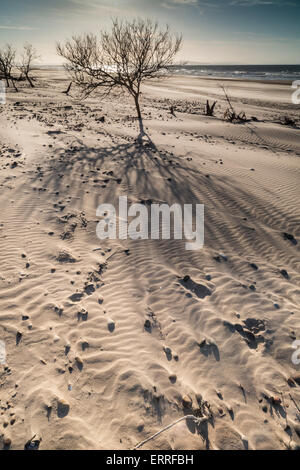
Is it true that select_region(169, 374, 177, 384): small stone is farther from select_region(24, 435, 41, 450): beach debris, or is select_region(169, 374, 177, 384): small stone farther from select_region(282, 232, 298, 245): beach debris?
select_region(282, 232, 298, 245): beach debris

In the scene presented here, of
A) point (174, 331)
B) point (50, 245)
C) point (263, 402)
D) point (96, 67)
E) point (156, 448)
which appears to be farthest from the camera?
point (96, 67)

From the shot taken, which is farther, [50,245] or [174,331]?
[50,245]

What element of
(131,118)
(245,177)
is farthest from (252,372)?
(131,118)

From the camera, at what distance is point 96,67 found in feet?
50.0

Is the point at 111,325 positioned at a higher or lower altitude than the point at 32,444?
higher

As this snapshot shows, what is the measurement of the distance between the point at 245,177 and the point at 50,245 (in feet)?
26.0

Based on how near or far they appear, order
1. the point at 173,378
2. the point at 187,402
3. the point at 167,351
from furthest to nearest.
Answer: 1. the point at 167,351
2. the point at 173,378
3. the point at 187,402

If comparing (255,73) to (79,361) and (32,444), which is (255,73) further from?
(32,444)

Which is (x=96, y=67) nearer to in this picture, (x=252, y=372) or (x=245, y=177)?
(x=245, y=177)

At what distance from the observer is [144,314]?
4137mm

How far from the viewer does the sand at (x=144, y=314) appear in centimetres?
279

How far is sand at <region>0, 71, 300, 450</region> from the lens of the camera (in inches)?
110

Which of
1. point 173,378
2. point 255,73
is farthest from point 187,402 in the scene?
point 255,73

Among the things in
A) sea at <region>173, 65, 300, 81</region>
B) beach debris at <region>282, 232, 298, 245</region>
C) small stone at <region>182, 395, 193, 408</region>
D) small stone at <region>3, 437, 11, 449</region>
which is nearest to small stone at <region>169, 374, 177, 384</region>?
small stone at <region>182, 395, 193, 408</region>
